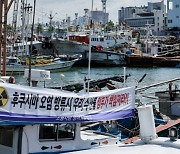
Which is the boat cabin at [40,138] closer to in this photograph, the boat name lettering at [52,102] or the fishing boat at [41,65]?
the boat name lettering at [52,102]

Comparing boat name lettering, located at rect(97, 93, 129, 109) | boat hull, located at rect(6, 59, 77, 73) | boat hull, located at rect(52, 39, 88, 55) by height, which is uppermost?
boat hull, located at rect(52, 39, 88, 55)

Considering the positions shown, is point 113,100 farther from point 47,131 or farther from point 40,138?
point 40,138

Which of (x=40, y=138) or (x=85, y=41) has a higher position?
(x=85, y=41)

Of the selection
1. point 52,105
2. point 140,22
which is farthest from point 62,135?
point 140,22

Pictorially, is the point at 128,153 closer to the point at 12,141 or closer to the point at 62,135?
the point at 62,135

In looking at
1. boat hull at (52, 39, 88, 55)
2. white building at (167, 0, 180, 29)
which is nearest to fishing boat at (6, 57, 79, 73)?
boat hull at (52, 39, 88, 55)

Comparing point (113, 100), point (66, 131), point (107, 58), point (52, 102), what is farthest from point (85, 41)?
point (52, 102)

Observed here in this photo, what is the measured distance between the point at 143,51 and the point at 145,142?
8446 cm

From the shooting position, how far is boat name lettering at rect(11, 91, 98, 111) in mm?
9946

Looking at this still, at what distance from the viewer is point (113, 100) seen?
468 inches

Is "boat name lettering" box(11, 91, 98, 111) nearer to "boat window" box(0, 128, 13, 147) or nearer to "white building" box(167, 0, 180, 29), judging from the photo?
"boat window" box(0, 128, 13, 147)

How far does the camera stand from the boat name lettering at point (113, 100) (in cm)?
1164

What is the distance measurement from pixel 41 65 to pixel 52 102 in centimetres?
5318

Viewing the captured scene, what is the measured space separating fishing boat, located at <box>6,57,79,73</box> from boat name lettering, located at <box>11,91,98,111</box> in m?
39.4
